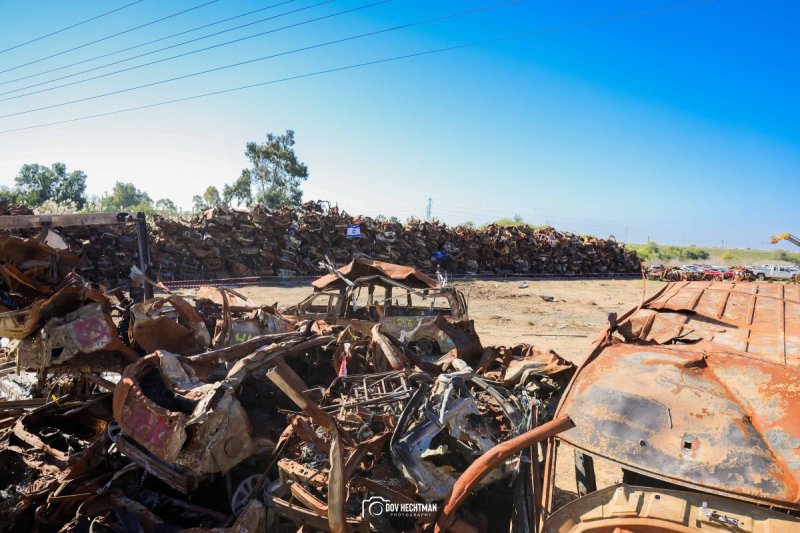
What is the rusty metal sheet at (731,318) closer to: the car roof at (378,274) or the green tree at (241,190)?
the car roof at (378,274)

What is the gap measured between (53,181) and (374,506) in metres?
50.8

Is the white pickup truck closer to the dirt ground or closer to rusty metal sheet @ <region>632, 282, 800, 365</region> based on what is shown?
the dirt ground

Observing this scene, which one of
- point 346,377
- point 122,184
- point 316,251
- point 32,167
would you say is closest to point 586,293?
point 316,251

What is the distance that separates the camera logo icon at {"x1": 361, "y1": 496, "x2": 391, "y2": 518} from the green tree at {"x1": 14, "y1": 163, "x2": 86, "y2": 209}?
47346mm

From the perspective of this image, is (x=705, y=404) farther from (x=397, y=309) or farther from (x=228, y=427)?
(x=397, y=309)

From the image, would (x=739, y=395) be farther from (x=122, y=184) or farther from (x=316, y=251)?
(x=122, y=184)

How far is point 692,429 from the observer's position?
262cm

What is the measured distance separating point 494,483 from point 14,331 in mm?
4807

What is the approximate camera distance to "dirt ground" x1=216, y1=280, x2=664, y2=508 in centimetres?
892

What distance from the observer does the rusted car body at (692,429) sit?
2285mm

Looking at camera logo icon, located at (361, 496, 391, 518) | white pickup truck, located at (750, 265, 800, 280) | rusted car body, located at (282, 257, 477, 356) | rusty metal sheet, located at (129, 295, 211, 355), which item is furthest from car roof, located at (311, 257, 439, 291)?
white pickup truck, located at (750, 265, 800, 280)

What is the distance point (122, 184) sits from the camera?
6172cm

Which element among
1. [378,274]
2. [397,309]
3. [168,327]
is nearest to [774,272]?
[397,309]

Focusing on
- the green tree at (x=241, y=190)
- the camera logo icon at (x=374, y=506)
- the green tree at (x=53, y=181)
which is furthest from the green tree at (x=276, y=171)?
the camera logo icon at (x=374, y=506)
